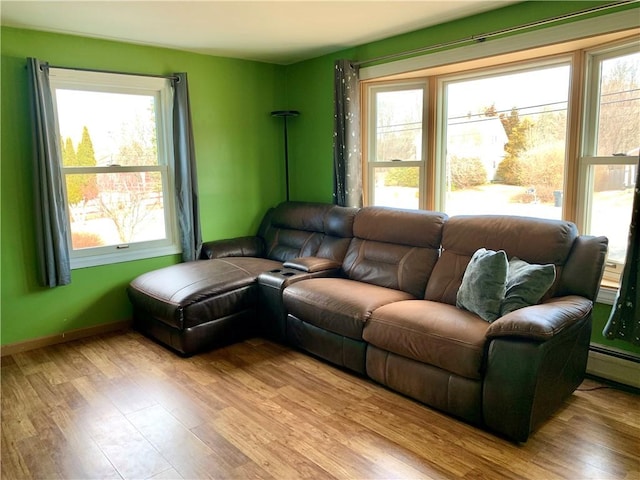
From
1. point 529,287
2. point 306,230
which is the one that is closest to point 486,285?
point 529,287

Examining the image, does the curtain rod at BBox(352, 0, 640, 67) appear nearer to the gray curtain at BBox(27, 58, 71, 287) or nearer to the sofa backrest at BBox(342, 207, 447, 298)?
the sofa backrest at BBox(342, 207, 447, 298)

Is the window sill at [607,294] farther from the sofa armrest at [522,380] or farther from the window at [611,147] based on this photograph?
the sofa armrest at [522,380]

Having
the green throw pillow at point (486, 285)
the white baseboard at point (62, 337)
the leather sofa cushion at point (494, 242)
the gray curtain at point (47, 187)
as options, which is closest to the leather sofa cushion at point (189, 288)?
the white baseboard at point (62, 337)

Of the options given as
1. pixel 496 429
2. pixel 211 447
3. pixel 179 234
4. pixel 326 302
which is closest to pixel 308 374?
pixel 326 302

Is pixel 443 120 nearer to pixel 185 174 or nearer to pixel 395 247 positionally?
pixel 395 247

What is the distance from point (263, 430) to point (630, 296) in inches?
81.1

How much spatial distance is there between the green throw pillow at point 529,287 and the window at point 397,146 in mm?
1516

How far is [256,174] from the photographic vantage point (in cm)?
468

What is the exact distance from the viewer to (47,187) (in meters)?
3.33

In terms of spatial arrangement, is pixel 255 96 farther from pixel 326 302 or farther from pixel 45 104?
pixel 326 302

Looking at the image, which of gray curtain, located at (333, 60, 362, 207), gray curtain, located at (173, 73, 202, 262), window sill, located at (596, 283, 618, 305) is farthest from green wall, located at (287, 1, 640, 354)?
window sill, located at (596, 283, 618, 305)

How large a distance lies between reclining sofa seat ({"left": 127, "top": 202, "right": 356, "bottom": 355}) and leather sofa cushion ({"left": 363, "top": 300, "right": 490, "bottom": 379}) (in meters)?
0.96

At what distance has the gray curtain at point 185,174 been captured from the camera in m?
3.94

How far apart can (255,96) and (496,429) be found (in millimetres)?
3597
